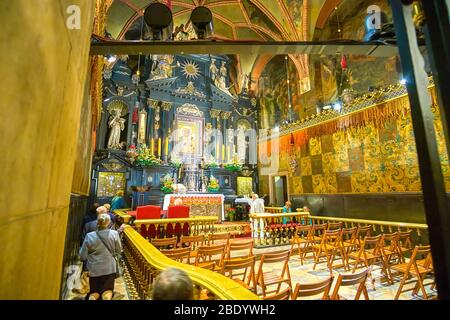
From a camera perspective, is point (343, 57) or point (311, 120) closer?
point (343, 57)

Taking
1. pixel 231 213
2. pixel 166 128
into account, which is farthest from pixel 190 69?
pixel 231 213

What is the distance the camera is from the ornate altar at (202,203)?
9.53 m

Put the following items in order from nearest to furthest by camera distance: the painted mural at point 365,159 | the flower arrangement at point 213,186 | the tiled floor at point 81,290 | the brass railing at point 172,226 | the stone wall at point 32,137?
the stone wall at point 32,137
the tiled floor at point 81,290
the brass railing at point 172,226
the painted mural at point 365,159
the flower arrangement at point 213,186

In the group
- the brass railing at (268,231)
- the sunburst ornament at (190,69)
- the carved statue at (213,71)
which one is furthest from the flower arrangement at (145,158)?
the carved statue at (213,71)

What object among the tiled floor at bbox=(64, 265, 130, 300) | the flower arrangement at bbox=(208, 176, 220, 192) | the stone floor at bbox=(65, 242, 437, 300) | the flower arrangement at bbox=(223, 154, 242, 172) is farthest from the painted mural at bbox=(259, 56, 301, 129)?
the tiled floor at bbox=(64, 265, 130, 300)

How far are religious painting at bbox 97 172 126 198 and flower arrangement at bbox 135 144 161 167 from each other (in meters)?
1.10

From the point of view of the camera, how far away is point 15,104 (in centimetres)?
82

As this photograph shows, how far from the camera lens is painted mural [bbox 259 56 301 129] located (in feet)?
41.3

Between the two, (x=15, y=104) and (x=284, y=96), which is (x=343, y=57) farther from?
(x=15, y=104)

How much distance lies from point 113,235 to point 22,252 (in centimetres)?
230

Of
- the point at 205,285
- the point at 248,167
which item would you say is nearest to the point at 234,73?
the point at 248,167

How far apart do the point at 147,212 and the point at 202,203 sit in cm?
400

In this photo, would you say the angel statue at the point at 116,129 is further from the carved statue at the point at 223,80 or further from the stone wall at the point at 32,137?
the stone wall at the point at 32,137

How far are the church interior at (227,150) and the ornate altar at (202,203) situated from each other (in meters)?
0.07
